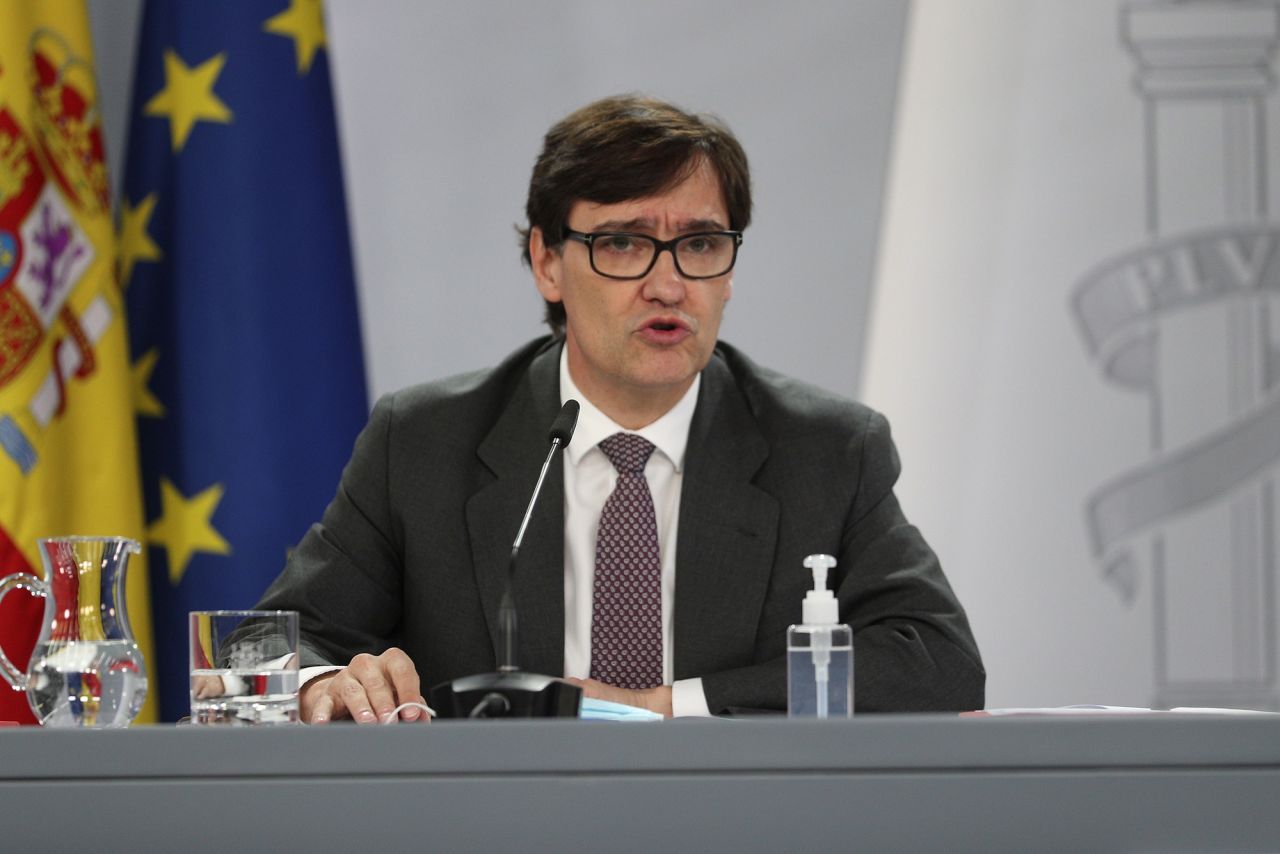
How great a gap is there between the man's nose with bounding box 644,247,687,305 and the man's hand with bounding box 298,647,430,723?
768 millimetres

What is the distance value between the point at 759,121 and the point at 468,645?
1.81 meters

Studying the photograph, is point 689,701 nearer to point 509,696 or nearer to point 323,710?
point 323,710

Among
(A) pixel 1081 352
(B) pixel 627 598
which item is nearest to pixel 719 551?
(B) pixel 627 598

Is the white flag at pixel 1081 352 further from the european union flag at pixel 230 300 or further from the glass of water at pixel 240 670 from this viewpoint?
the glass of water at pixel 240 670

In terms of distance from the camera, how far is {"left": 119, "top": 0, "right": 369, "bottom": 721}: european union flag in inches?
121

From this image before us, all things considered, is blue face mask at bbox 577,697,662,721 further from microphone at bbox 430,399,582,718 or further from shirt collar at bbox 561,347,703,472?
shirt collar at bbox 561,347,703,472

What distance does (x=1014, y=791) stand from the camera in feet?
3.51

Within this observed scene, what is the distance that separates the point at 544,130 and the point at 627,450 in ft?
4.91

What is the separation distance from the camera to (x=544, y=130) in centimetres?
354

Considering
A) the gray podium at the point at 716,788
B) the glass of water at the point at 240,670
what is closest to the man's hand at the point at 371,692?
the glass of water at the point at 240,670

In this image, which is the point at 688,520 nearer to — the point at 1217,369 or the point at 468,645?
the point at 468,645

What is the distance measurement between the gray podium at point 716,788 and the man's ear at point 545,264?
141 centimetres

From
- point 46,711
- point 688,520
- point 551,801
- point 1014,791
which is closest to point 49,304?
point 688,520

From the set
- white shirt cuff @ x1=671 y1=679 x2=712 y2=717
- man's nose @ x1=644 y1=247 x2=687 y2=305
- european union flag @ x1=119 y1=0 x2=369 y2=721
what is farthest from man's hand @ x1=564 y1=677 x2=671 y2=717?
european union flag @ x1=119 y1=0 x2=369 y2=721
